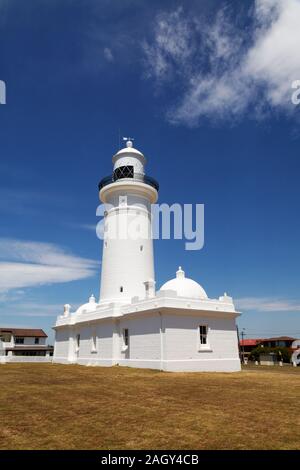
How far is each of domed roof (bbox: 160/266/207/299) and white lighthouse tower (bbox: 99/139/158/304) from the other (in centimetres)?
250

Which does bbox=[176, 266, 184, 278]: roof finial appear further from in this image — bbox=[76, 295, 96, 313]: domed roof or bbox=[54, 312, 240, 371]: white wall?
bbox=[76, 295, 96, 313]: domed roof

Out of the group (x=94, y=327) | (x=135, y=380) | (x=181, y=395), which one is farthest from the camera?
(x=94, y=327)

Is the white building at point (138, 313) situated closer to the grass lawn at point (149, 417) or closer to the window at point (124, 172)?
the window at point (124, 172)

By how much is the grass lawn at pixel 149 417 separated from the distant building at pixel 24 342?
53.9 m

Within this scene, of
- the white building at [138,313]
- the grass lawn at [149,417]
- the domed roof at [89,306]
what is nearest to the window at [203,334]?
the white building at [138,313]

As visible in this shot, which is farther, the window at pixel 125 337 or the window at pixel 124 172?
the window at pixel 124 172

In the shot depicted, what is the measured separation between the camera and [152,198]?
31.6m

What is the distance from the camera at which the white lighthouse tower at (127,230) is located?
94.3 ft

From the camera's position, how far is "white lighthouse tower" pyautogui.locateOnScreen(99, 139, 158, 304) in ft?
94.3

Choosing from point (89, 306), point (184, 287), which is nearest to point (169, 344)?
point (184, 287)
